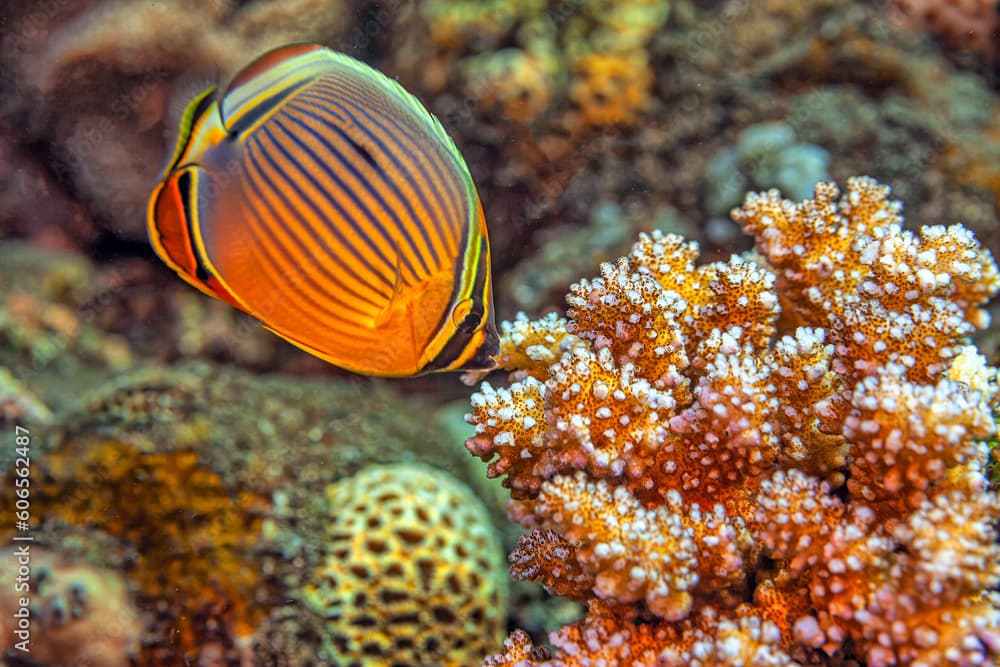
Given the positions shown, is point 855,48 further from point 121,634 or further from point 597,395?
point 121,634

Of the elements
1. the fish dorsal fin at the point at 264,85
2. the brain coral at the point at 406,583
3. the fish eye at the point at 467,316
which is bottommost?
the brain coral at the point at 406,583

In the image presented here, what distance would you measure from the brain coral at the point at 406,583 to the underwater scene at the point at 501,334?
0.01 metres

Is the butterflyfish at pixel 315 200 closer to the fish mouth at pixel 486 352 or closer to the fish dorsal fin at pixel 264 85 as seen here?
the fish dorsal fin at pixel 264 85

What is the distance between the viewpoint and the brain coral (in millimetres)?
2459

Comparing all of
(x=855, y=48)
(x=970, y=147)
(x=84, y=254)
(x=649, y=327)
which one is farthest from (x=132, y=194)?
(x=970, y=147)

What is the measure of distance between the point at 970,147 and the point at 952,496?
2.68m

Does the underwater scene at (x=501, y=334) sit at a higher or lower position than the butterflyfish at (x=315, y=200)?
lower

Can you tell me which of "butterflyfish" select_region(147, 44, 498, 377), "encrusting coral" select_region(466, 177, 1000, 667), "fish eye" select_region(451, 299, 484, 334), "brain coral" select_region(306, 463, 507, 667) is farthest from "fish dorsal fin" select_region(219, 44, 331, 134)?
"brain coral" select_region(306, 463, 507, 667)

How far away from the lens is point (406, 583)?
8.25 feet

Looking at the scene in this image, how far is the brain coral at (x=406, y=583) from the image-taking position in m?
2.46

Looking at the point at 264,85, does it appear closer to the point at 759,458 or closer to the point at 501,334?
the point at 501,334

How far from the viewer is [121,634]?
7.62 feet

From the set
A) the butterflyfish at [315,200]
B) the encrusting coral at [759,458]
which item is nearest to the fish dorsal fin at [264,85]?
the butterflyfish at [315,200]

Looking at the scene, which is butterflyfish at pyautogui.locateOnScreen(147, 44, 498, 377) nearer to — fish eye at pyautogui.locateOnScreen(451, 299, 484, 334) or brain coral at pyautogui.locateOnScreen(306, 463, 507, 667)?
fish eye at pyautogui.locateOnScreen(451, 299, 484, 334)
